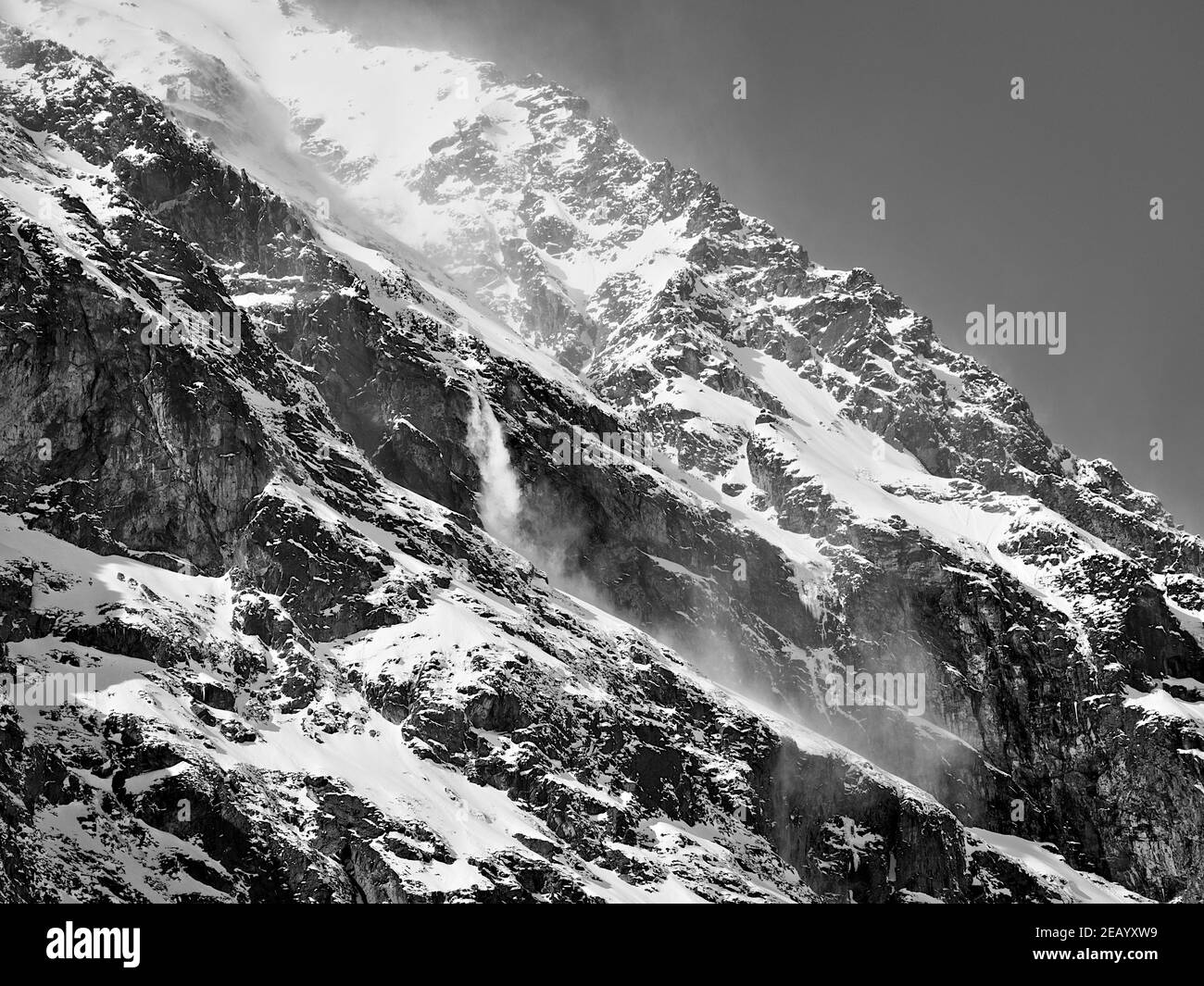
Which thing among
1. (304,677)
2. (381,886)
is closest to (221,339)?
(304,677)

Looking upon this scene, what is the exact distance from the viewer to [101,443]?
547ft

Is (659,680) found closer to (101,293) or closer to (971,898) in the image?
(971,898)

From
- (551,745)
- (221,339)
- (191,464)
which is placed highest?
(221,339)

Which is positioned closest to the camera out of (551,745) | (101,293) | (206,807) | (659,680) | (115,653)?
(206,807)

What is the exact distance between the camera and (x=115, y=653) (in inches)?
5615

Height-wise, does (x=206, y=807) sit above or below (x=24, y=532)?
below

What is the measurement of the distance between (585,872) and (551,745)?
1606 centimetres

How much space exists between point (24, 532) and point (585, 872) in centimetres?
6595

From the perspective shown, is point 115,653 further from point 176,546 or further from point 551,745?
point 551,745

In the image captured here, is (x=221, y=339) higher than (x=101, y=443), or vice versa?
(x=221, y=339)

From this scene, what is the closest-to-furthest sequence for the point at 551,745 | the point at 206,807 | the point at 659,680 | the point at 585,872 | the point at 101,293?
the point at 206,807
the point at 585,872
the point at 551,745
the point at 101,293
the point at 659,680

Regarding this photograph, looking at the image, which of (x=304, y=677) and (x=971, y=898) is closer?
(x=304, y=677)
